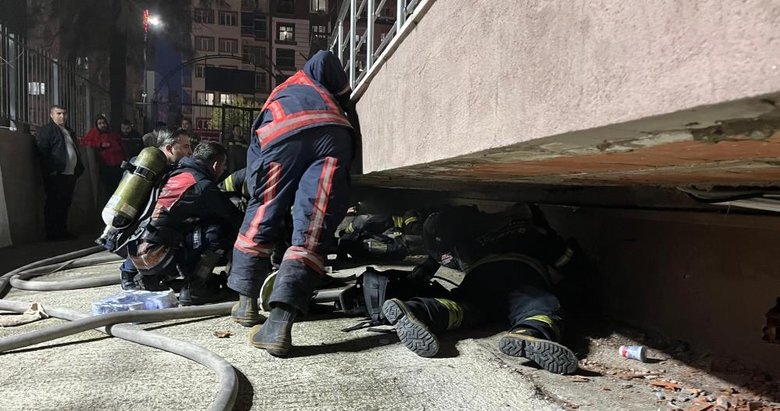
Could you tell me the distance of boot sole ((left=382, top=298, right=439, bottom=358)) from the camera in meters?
2.43

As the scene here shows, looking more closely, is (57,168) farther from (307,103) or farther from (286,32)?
(286,32)

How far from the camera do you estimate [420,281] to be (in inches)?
122

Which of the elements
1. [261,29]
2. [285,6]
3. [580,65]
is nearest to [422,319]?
[580,65]

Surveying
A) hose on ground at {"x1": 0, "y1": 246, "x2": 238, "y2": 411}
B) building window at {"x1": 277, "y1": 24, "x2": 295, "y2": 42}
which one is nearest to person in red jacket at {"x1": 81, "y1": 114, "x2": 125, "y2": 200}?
hose on ground at {"x1": 0, "y1": 246, "x2": 238, "y2": 411}

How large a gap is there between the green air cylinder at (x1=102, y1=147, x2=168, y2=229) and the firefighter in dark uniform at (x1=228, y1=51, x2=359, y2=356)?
3.20 ft

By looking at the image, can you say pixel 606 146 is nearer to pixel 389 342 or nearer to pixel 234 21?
pixel 389 342

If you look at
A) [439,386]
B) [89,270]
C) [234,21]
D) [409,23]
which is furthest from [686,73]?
[234,21]

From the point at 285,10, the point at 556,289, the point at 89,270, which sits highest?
the point at 285,10

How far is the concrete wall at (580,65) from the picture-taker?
71 cm

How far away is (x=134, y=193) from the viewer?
11.3 feet

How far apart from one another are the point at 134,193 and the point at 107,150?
18.5 ft

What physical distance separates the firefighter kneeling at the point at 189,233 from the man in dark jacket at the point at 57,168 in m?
3.67

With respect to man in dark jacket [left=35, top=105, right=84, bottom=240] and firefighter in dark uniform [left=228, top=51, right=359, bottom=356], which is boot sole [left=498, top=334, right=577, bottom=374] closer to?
firefighter in dark uniform [left=228, top=51, right=359, bottom=356]

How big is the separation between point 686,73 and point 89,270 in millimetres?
5361
